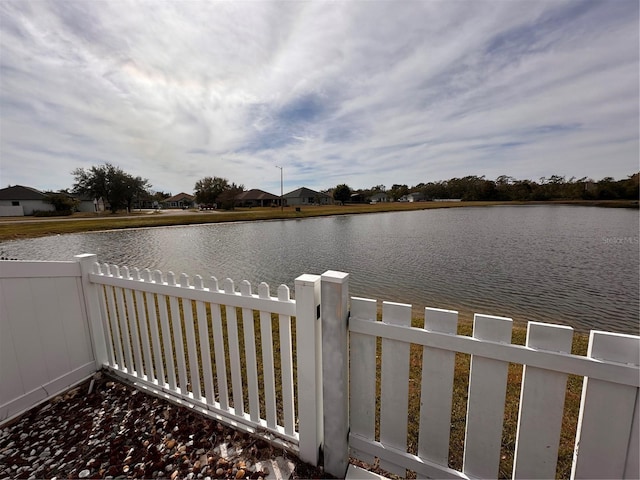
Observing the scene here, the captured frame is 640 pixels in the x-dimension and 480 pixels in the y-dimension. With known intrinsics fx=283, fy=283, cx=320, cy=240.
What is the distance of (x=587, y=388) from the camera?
45.1 inches

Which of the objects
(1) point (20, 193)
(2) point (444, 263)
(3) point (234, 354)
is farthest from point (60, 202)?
(3) point (234, 354)

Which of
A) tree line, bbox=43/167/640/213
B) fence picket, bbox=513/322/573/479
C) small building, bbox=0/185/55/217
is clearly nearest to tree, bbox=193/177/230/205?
tree line, bbox=43/167/640/213

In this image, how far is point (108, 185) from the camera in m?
38.3

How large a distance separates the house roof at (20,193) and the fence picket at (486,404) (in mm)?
34003

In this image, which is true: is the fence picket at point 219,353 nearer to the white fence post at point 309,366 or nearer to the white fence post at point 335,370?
the white fence post at point 309,366

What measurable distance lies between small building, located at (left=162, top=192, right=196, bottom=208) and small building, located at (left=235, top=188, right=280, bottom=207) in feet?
69.5

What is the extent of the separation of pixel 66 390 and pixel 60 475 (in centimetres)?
109

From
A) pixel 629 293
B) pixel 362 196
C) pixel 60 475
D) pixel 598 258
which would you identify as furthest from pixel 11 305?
pixel 362 196

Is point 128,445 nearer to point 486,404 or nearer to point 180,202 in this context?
point 486,404

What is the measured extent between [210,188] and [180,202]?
1160 inches

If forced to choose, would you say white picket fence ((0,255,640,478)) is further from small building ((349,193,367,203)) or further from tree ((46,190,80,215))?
small building ((349,193,367,203))

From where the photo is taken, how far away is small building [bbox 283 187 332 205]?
63.0m

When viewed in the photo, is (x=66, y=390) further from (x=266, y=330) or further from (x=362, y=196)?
(x=362, y=196)

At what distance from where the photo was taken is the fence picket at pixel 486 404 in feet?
4.26
